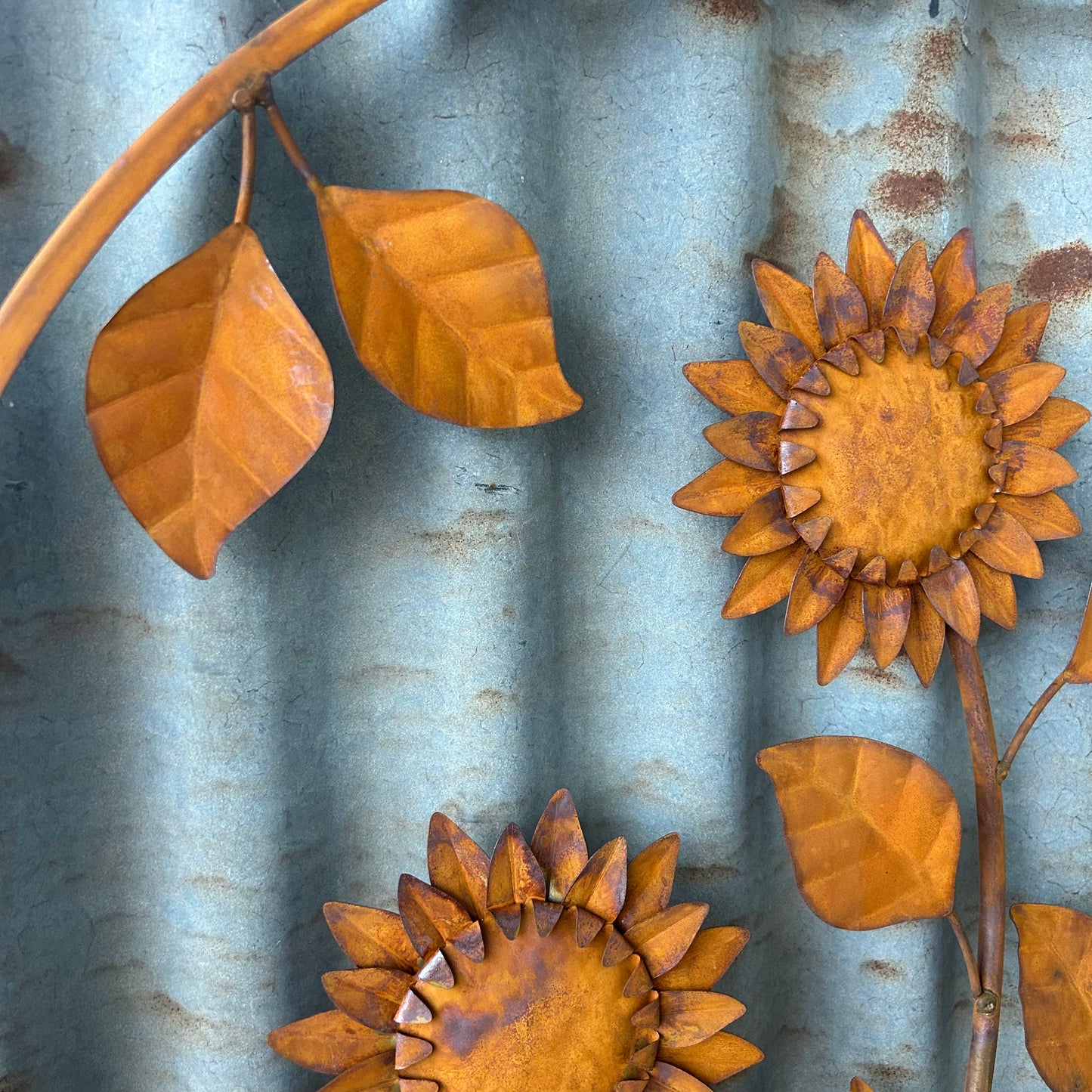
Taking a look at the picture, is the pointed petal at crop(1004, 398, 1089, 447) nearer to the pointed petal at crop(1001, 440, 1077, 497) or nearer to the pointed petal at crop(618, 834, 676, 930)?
the pointed petal at crop(1001, 440, 1077, 497)

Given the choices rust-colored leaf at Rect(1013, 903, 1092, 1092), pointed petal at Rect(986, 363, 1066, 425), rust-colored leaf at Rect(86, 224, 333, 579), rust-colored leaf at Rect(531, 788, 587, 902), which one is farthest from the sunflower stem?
rust-colored leaf at Rect(86, 224, 333, 579)

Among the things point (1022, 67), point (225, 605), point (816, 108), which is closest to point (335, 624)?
point (225, 605)

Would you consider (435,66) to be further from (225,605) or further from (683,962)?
(683,962)

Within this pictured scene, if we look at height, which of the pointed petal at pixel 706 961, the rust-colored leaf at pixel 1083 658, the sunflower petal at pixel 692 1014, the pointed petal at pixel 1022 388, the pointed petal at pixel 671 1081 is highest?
the pointed petal at pixel 1022 388

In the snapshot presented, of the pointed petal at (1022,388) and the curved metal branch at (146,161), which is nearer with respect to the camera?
the curved metal branch at (146,161)

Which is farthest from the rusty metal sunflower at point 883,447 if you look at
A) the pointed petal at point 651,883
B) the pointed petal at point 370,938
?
the pointed petal at point 370,938

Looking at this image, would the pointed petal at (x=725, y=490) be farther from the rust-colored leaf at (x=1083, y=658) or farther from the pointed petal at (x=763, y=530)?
the rust-colored leaf at (x=1083, y=658)

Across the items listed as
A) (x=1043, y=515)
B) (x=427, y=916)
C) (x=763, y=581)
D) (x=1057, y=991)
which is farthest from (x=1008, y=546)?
(x=427, y=916)
